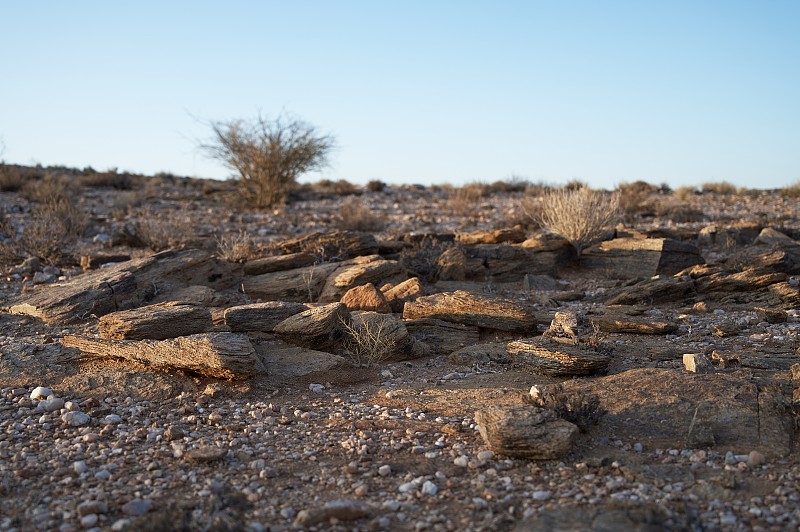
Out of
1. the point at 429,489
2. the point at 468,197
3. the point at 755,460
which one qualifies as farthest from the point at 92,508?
the point at 468,197

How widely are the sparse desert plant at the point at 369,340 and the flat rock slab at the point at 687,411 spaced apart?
66.9 inches

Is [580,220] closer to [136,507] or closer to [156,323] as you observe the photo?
[156,323]

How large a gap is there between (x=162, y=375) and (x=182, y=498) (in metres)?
2.01

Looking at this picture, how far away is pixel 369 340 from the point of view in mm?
5922

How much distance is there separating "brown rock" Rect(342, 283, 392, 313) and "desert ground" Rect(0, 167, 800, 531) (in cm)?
2

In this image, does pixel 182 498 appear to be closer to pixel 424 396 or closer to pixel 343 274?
pixel 424 396

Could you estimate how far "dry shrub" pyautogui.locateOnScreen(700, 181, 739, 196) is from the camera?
79.2 ft

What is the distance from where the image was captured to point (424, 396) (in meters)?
5.10

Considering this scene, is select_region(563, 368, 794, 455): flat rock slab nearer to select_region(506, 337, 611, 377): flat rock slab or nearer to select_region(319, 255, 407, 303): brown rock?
select_region(506, 337, 611, 377): flat rock slab

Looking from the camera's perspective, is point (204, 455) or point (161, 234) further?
point (161, 234)

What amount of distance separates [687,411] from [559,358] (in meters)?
1.19

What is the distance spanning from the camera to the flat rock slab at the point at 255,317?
6.33m

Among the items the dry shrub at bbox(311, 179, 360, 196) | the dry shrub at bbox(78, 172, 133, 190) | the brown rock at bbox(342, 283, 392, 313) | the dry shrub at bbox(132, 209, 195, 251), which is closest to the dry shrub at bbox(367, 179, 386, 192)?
the dry shrub at bbox(311, 179, 360, 196)

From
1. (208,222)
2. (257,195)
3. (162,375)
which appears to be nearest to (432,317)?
(162,375)
